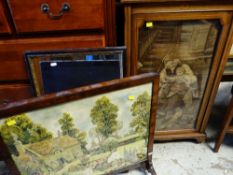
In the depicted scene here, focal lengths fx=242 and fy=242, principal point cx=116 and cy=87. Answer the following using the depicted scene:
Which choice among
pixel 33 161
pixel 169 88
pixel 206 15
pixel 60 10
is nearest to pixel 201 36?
pixel 206 15

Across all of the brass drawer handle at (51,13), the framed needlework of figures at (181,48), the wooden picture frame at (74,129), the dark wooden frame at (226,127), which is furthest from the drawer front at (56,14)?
the dark wooden frame at (226,127)

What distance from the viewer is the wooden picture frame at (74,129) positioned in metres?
0.75

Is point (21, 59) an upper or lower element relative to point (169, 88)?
upper

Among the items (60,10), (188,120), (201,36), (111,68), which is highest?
(60,10)

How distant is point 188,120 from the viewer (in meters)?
1.22

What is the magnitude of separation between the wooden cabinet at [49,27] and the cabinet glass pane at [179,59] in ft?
0.52

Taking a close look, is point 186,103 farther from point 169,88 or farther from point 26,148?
point 26,148

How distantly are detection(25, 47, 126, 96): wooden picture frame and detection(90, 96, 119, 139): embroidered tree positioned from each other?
16 centimetres

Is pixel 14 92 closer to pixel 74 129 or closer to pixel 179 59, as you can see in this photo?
pixel 74 129

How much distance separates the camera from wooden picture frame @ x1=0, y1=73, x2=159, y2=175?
2.44ft

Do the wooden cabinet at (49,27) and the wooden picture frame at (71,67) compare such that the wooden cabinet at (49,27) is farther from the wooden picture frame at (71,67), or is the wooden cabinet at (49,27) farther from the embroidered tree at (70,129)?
the embroidered tree at (70,129)

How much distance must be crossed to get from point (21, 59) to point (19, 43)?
68 millimetres

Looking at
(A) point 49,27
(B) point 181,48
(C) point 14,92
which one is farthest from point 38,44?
(B) point 181,48

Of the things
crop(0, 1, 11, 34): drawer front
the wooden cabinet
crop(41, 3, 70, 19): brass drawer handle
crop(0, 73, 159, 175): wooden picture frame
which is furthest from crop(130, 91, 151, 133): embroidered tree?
crop(0, 1, 11, 34): drawer front
